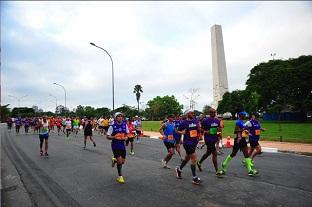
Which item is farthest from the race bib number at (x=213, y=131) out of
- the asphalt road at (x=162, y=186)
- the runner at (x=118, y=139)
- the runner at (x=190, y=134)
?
the runner at (x=118, y=139)

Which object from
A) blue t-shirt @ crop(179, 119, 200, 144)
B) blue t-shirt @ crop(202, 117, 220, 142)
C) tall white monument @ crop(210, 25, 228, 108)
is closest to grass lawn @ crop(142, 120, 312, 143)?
blue t-shirt @ crop(202, 117, 220, 142)

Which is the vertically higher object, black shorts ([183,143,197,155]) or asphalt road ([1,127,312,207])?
black shorts ([183,143,197,155])

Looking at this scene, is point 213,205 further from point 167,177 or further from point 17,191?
point 17,191

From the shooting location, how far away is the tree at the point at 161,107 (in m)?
112

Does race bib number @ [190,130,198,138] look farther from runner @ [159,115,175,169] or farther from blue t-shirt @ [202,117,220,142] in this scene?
runner @ [159,115,175,169]

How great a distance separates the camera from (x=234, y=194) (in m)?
6.48

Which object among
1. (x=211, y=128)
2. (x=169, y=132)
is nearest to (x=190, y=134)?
(x=211, y=128)

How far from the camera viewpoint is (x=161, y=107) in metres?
112

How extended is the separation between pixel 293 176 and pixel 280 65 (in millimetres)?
44975

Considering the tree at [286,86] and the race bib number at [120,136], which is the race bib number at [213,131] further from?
the tree at [286,86]

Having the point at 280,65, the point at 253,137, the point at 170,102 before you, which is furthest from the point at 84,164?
the point at 170,102

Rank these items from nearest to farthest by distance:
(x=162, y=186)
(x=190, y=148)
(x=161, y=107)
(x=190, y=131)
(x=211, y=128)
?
(x=162, y=186)
(x=190, y=148)
(x=190, y=131)
(x=211, y=128)
(x=161, y=107)

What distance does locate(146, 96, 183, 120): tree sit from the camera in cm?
11156

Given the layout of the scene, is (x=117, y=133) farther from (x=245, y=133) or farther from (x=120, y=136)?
(x=245, y=133)
